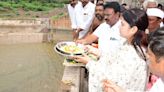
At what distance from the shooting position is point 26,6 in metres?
14.2

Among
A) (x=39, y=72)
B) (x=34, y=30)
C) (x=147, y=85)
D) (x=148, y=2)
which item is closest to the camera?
(x=147, y=85)

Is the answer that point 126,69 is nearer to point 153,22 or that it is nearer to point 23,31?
point 153,22

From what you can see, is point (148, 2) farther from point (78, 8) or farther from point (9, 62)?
point (9, 62)

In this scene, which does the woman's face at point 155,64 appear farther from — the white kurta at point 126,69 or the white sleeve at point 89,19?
the white sleeve at point 89,19

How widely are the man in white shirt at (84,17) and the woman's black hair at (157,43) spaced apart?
10.4ft

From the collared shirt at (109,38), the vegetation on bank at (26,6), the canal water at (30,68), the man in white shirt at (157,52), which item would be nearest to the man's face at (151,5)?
the collared shirt at (109,38)

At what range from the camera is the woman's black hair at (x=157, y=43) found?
4.81ft

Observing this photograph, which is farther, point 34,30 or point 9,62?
point 34,30

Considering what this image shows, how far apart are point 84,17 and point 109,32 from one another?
171 centimetres

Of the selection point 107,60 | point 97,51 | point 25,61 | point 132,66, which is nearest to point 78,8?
point 97,51

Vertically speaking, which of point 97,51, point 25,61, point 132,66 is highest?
point 132,66

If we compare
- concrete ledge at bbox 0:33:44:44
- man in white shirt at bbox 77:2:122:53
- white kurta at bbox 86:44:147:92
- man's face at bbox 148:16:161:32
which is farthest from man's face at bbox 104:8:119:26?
concrete ledge at bbox 0:33:44:44

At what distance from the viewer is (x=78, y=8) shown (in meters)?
4.81

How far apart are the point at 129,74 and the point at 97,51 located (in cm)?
90
